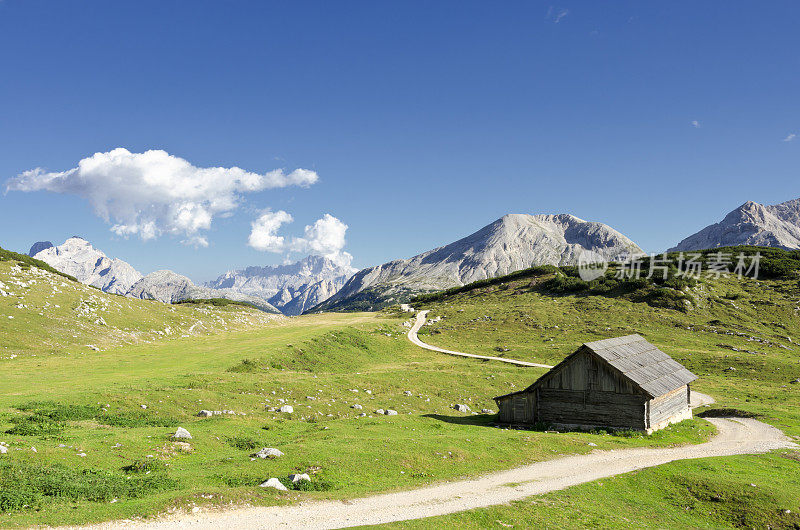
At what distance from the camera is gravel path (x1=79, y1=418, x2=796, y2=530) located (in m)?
15.7

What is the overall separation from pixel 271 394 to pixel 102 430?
16.5m

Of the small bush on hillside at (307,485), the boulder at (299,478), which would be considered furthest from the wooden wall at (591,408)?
the boulder at (299,478)

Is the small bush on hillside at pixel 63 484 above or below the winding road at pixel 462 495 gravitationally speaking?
above

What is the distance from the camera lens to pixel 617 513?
64.0 feet

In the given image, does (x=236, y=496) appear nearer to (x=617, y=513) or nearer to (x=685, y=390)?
(x=617, y=513)

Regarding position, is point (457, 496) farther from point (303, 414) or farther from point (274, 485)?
point (303, 414)

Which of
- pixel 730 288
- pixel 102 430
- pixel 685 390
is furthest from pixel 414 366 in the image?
pixel 730 288

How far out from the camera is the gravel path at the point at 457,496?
51.6 feet

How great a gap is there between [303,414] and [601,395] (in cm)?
2577

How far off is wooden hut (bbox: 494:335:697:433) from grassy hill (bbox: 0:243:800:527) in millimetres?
1892

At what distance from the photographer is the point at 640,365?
40062 millimetres

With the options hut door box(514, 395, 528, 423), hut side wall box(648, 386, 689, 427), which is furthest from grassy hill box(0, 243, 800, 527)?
hut door box(514, 395, 528, 423)

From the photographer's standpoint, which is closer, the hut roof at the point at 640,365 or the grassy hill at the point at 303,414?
the grassy hill at the point at 303,414

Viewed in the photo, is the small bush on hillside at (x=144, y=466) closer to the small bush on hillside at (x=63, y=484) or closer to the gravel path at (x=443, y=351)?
the small bush on hillside at (x=63, y=484)
